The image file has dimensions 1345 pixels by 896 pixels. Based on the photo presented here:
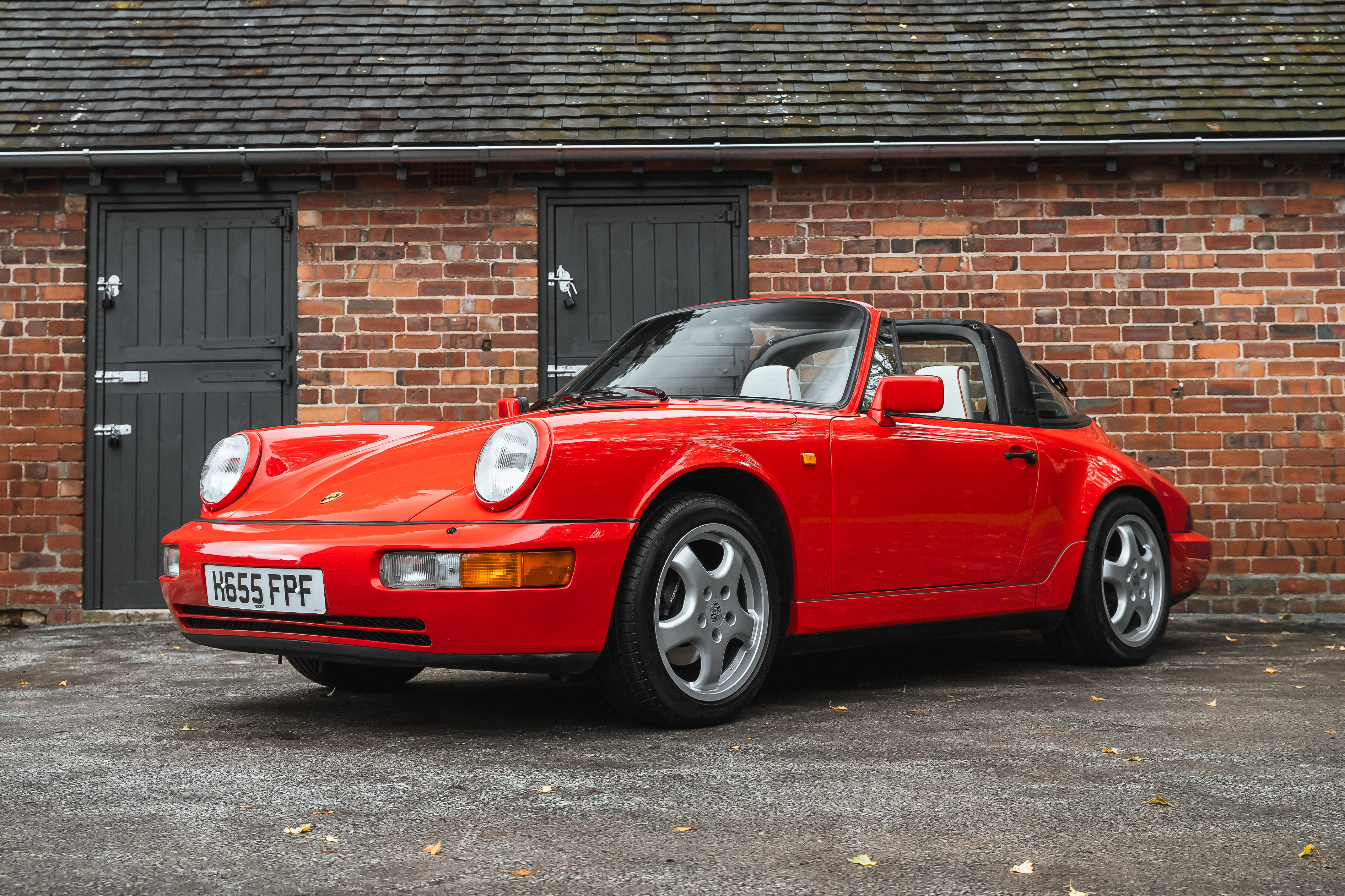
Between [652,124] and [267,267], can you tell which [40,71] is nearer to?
[267,267]

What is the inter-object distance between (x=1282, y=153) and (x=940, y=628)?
5.14 m

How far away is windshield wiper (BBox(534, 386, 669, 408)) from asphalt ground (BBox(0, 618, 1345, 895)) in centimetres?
103

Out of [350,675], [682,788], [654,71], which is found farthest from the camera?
[654,71]

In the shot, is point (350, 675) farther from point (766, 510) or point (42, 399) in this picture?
point (42, 399)

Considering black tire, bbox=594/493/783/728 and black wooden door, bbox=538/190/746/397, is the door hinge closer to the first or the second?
black wooden door, bbox=538/190/746/397

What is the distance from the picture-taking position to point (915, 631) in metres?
4.24

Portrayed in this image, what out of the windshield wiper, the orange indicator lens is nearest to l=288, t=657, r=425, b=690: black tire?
the windshield wiper

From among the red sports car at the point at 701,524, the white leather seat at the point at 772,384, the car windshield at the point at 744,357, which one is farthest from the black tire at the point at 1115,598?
the white leather seat at the point at 772,384

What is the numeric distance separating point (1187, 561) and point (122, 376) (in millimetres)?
6336

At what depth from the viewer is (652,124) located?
7617 millimetres

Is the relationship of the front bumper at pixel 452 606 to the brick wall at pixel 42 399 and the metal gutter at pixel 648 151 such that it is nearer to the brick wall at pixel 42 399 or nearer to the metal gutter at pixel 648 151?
the metal gutter at pixel 648 151

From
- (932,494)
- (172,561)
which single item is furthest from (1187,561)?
(172,561)

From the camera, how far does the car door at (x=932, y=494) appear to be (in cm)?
402

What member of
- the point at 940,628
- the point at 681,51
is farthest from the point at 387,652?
the point at 681,51
